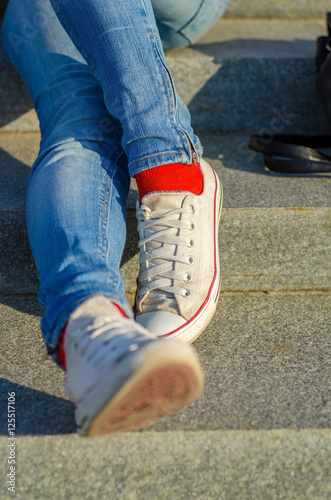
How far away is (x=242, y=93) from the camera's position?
1702 millimetres

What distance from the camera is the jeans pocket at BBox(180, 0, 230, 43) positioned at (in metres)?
1.56

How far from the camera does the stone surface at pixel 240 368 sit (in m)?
0.85

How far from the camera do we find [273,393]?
917 mm

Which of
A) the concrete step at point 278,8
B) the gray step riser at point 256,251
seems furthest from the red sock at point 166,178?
the concrete step at point 278,8

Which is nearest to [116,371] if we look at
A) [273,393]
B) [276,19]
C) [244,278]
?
[273,393]

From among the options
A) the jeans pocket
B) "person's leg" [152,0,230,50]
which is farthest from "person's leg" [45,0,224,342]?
the jeans pocket

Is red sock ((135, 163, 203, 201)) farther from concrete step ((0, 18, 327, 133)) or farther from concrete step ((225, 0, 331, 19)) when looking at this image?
concrete step ((225, 0, 331, 19))

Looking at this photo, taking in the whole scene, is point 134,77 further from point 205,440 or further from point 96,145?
point 205,440

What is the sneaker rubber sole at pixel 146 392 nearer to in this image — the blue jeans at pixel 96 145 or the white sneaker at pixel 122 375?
the white sneaker at pixel 122 375

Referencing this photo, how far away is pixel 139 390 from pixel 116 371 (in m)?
0.04

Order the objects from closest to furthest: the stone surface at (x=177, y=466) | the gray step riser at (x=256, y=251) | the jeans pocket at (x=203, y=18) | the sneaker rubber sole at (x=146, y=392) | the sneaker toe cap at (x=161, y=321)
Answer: the sneaker rubber sole at (x=146, y=392) < the stone surface at (x=177, y=466) < the sneaker toe cap at (x=161, y=321) < the gray step riser at (x=256, y=251) < the jeans pocket at (x=203, y=18)

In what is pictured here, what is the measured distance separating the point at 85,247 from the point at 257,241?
60 centimetres

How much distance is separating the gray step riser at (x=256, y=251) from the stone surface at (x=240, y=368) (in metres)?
0.04

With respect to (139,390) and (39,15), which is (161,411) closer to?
(139,390)
